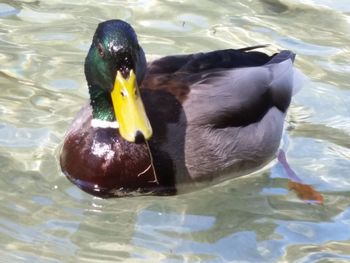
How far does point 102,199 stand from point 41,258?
29.0 inches

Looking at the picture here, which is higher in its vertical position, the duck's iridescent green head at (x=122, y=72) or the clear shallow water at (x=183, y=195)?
the duck's iridescent green head at (x=122, y=72)

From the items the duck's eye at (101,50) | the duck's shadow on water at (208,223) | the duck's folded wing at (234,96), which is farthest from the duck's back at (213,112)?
the duck's eye at (101,50)

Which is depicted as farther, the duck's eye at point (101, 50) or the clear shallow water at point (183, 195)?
the duck's eye at point (101, 50)

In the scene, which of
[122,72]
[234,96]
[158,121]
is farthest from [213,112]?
[122,72]

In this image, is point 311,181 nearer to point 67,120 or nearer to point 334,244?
point 334,244

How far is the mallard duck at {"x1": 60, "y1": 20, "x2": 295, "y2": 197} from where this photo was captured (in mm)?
5086

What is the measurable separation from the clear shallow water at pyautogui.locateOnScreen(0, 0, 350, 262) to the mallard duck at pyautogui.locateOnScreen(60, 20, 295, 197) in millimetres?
123

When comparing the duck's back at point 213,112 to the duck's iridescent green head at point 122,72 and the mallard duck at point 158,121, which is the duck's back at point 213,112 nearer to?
the mallard duck at point 158,121

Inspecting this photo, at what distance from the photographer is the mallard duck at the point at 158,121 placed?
5086mm

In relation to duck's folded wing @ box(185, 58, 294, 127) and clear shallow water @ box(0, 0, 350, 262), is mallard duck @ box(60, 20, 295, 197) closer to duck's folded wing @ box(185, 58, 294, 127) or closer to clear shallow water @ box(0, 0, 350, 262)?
duck's folded wing @ box(185, 58, 294, 127)

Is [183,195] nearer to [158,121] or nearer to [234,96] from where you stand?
[158,121]

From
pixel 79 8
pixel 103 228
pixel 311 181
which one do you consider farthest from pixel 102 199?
pixel 79 8

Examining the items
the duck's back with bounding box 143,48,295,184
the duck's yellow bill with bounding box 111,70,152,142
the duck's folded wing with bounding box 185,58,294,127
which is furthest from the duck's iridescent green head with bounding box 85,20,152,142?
the duck's folded wing with bounding box 185,58,294,127

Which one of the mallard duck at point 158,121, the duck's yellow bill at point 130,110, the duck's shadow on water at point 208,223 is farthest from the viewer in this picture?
the mallard duck at point 158,121
